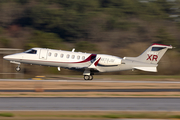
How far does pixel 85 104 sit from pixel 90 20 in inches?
1971

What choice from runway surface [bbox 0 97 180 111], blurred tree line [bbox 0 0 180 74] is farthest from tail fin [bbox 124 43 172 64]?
blurred tree line [bbox 0 0 180 74]

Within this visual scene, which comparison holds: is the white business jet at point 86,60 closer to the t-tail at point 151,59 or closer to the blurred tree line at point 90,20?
the t-tail at point 151,59

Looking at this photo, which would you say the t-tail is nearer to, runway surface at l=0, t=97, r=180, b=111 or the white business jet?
the white business jet

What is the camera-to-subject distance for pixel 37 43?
137 feet

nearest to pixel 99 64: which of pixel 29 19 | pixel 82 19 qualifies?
pixel 82 19

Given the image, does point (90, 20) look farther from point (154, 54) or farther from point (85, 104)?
point (85, 104)

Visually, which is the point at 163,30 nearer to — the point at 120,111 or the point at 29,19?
the point at 29,19

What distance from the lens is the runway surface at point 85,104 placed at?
12.7m

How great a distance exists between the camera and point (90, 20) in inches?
2468

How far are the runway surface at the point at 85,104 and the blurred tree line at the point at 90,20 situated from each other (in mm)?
42037

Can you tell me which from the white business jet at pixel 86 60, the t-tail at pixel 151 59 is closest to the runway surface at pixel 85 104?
the white business jet at pixel 86 60

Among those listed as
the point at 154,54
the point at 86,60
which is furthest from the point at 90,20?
the point at 154,54

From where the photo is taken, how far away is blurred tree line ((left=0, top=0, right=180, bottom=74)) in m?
61.1

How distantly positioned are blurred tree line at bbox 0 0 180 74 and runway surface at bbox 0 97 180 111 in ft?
138
